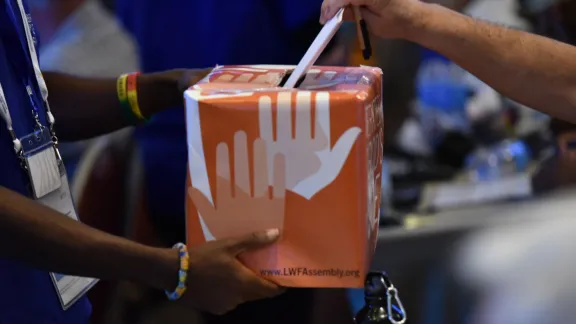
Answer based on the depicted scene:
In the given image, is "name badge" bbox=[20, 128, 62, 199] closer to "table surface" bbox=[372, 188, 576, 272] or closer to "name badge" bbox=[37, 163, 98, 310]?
"name badge" bbox=[37, 163, 98, 310]

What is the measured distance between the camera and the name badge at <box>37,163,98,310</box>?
1189 mm

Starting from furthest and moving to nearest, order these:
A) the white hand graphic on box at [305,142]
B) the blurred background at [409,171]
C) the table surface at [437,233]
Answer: the table surface at [437,233], the blurred background at [409,171], the white hand graphic on box at [305,142]

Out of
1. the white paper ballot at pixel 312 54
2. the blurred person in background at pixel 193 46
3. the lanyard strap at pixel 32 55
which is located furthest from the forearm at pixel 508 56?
the lanyard strap at pixel 32 55

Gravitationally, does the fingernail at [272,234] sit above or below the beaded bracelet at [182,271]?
above

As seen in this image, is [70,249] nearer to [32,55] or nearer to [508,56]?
[32,55]

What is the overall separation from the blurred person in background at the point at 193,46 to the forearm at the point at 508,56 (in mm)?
433

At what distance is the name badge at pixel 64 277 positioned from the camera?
1.19m

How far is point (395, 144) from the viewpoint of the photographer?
9.43ft

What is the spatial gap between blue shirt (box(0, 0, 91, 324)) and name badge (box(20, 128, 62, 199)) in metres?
0.01

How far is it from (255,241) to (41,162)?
331 mm

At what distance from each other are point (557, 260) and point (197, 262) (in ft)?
2.58

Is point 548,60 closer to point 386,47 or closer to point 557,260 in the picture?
point 557,260

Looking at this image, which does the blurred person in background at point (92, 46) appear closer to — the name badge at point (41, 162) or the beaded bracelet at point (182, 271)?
the name badge at point (41, 162)

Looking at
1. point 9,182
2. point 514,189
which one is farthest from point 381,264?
point 9,182
